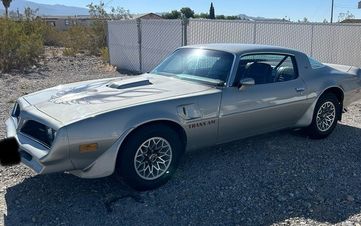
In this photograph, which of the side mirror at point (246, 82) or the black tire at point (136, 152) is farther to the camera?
the side mirror at point (246, 82)

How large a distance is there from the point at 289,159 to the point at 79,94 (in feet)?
8.64

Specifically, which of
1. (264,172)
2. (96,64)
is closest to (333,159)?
(264,172)

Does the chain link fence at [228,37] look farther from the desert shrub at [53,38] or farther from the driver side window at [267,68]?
the desert shrub at [53,38]

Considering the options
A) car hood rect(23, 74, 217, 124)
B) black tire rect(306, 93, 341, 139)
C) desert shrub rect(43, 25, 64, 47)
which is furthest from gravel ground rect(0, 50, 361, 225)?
desert shrub rect(43, 25, 64, 47)

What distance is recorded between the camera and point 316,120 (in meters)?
5.33

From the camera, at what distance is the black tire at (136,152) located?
3623mm

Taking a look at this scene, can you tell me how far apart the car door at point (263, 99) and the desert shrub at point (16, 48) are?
1154 centimetres

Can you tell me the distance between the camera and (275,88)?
475 centimetres

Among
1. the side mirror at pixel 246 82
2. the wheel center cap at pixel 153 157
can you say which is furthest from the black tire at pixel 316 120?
the wheel center cap at pixel 153 157

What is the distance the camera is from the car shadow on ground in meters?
3.42

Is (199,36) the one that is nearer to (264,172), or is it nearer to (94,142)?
(264,172)

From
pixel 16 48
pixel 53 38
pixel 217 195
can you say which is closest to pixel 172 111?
pixel 217 195

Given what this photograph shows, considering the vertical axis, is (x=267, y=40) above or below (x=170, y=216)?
above

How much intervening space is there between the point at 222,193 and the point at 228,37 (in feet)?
24.6
